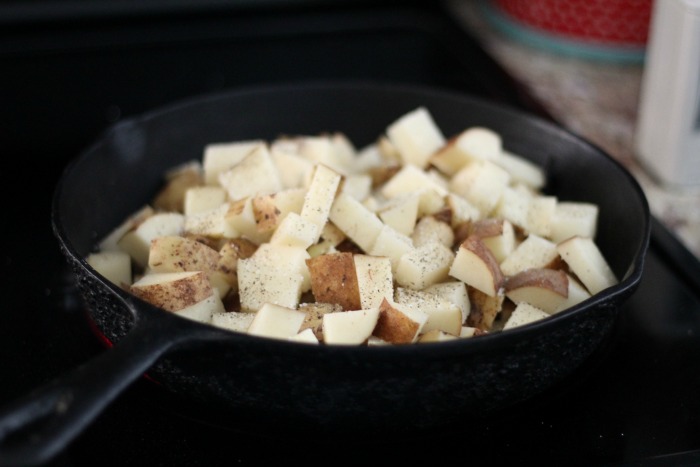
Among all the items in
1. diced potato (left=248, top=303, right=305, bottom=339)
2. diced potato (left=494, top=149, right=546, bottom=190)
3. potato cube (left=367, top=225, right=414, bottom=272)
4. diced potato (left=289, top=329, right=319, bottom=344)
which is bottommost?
diced potato (left=494, top=149, right=546, bottom=190)

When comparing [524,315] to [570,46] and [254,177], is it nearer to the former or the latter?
[254,177]

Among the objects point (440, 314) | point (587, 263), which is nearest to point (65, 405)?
point (440, 314)

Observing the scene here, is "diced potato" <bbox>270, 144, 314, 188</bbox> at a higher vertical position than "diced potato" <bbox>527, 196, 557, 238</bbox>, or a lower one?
higher

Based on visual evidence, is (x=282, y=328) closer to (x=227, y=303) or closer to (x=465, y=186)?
(x=227, y=303)

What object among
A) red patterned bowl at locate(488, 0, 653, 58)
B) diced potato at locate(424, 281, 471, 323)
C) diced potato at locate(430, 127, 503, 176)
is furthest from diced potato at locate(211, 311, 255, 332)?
red patterned bowl at locate(488, 0, 653, 58)

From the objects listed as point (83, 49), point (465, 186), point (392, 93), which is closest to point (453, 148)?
point (465, 186)

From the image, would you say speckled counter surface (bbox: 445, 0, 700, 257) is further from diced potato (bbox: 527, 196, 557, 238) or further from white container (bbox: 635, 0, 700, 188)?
diced potato (bbox: 527, 196, 557, 238)
